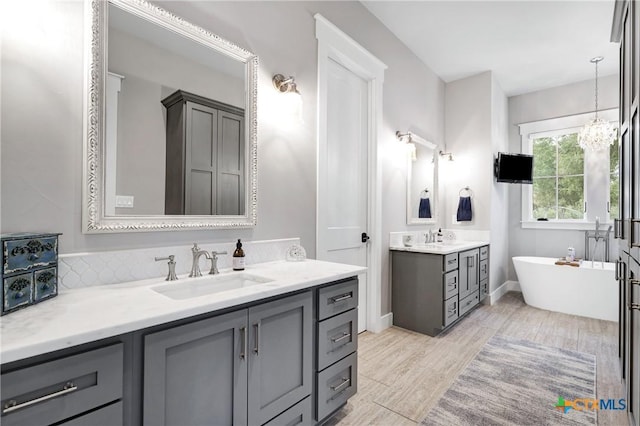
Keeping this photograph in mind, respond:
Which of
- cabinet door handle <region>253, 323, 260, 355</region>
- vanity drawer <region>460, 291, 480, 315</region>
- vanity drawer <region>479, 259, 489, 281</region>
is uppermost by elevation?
cabinet door handle <region>253, 323, 260, 355</region>

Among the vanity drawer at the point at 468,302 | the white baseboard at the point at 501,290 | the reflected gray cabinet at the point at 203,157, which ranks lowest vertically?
the white baseboard at the point at 501,290

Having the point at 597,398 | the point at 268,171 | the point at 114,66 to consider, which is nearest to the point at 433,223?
the point at 597,398

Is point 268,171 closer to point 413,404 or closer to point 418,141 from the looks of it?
point 413,404

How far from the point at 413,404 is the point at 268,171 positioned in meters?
1.74

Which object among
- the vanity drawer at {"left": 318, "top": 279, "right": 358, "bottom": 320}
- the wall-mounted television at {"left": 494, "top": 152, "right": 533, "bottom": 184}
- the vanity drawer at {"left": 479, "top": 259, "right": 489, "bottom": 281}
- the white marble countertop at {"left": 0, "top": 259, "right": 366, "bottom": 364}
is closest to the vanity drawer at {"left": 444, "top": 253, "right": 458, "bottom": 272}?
the vanity drawer at {"left": 479, "top": 259, "right": 489, "bottom": 281}

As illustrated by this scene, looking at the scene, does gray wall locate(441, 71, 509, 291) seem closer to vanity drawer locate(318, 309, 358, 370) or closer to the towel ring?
the towel ring

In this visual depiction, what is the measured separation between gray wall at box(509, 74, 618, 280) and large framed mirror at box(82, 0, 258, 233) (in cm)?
471

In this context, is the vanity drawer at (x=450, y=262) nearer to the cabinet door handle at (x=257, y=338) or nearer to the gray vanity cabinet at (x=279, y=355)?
the gray vanity cabinet at (x=279, y=355)

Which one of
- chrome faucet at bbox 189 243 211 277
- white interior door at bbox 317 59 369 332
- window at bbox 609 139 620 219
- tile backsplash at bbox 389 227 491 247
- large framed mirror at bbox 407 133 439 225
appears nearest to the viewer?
chrome faucet at bbox 189 243 211 277

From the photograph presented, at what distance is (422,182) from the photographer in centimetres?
389

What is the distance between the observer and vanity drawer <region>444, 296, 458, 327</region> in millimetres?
2994

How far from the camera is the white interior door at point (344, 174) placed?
2.53 metres

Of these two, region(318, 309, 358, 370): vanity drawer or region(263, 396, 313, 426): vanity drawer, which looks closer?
region(263, 396, 313, 426): vanity drawer

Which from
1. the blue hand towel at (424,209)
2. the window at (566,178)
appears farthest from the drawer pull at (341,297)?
the window at (566,178)
